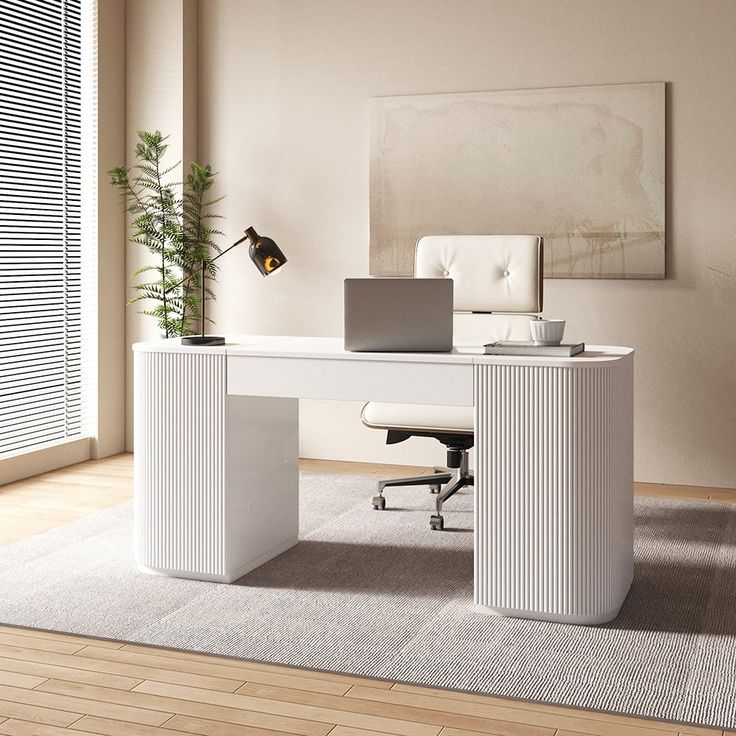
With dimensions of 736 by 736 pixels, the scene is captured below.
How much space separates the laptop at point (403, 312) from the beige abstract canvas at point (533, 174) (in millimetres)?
1983

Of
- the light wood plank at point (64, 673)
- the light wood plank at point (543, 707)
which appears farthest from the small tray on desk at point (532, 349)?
the light wood plank at point (64, 673)

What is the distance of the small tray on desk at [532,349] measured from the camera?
263 cm

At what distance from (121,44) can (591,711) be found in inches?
168

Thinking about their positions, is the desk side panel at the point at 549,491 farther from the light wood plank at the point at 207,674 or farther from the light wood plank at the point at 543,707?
the light wood plank at the point at 207,674

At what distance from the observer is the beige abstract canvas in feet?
14.7

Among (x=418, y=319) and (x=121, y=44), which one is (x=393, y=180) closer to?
(x=121, y=44)

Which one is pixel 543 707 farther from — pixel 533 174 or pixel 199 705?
pixel 533 174

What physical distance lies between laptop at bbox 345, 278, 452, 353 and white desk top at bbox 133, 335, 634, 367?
0.06m

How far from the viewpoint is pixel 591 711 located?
2.15m

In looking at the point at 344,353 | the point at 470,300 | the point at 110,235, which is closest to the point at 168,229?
the point at 110,235

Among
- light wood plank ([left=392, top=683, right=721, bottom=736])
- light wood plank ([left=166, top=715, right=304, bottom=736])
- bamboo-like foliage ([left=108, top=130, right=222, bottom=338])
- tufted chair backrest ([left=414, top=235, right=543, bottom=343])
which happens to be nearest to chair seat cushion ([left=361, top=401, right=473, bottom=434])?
tufted chair backrest ([left=414, top=235, right=543, bottom=343])

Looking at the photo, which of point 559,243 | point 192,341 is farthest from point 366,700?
point 559,243

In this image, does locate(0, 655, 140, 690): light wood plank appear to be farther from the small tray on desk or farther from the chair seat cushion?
the chair seat cushion

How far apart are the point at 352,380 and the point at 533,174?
2221mm
